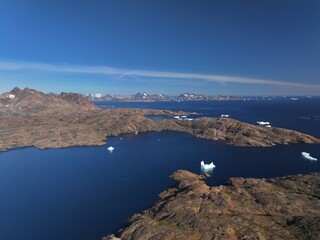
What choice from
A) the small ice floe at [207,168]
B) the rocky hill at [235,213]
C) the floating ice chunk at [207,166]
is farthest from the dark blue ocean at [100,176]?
the rocky hill at [235,213]

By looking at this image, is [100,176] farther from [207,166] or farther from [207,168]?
[207,166]

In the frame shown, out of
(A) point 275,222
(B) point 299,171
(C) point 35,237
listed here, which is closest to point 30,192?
(C) point 35,237

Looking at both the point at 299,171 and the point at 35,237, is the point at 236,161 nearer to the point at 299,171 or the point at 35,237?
the point at 299,171

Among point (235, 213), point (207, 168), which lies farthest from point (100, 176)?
point (235, 213)

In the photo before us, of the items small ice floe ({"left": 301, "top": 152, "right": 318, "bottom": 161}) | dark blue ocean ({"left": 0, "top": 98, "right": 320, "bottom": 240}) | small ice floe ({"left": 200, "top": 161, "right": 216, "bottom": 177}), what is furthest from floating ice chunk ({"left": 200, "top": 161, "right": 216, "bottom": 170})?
small ice floe ({"left": 301, "top": 152, "right": 318, "bottom": 161})

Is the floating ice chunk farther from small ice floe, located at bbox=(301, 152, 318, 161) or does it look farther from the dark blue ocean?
small ice floe, located at bbox=(301, 152, 318, 161)

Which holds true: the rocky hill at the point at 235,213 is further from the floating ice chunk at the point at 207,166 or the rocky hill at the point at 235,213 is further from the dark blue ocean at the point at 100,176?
the floating ice chunk at the point at 207,166
